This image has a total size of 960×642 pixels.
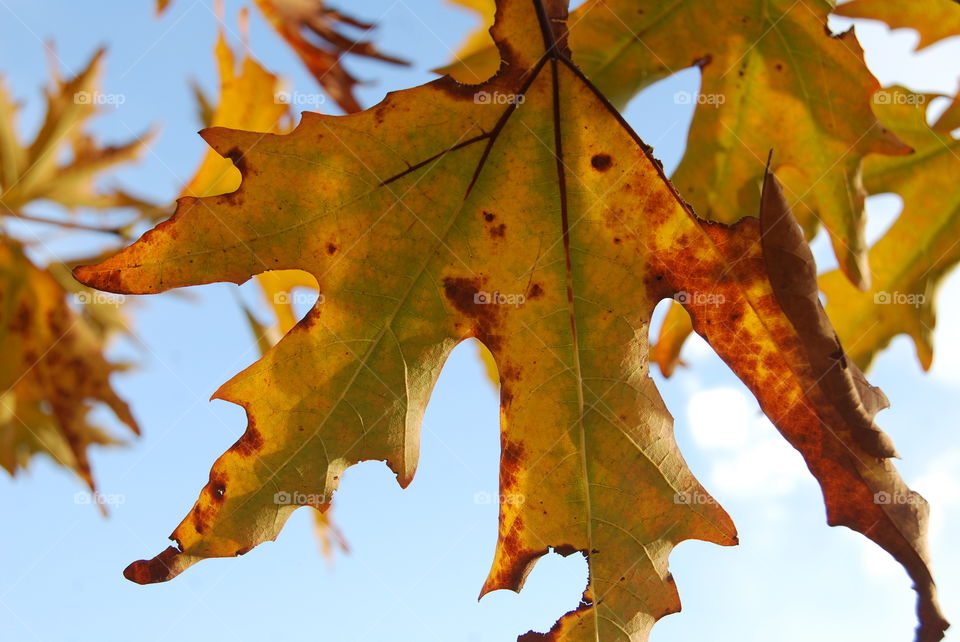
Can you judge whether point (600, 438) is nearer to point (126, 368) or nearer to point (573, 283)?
point (573, 283)

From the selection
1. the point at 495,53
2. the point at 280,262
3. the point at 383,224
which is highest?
the point at 495,53

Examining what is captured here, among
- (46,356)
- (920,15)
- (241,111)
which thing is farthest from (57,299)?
(920,15)

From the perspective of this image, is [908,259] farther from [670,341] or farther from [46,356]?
[46,356]

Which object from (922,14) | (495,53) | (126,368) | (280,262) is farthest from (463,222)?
(126,368)

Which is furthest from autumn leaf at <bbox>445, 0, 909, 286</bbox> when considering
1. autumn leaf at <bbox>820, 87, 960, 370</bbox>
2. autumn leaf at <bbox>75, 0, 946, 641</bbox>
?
autumn leaf at <bbox>820, 87, 960, 370</bbox>

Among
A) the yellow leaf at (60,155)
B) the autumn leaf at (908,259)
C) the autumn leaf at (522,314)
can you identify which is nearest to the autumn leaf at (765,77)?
the autumn leaf at (522,314)

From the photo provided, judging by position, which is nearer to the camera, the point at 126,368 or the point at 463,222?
the point at 463,222
